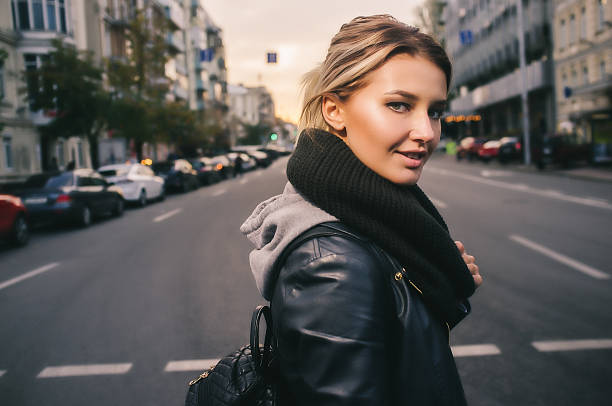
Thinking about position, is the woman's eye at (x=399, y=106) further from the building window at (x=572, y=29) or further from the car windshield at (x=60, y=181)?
the building window at (x=572, y=29)

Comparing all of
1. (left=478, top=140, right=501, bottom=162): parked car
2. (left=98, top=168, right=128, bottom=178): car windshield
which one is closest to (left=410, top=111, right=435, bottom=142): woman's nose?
(left=98, top=168, right=128, bottom=178): car windshield

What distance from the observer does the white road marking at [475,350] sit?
4582mm

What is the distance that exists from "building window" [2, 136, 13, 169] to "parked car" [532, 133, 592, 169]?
2668 centimetres

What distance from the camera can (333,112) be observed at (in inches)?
61.4

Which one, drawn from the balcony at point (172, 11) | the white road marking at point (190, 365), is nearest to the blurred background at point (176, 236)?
the white road marking at point (190, 365)

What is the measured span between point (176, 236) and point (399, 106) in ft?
36.5

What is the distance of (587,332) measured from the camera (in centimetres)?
502

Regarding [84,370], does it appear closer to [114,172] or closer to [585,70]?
[114,172]

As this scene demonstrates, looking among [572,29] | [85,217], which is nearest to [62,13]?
[85,217]

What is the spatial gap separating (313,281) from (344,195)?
263mm

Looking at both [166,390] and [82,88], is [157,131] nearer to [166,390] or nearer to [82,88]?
[82,88]

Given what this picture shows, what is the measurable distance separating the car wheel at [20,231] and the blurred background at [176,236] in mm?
65

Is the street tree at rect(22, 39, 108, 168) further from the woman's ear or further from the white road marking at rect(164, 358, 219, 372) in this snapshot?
the woman's ear

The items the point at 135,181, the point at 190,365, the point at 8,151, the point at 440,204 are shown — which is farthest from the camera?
the point at 8,151
